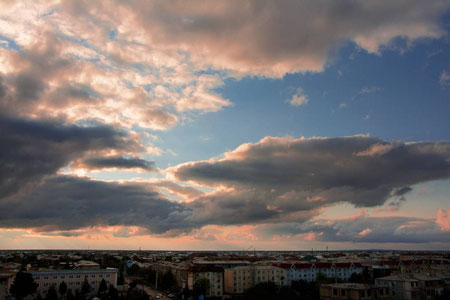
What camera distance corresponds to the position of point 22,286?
85.1m

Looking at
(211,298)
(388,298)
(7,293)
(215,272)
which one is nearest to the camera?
(388,298)

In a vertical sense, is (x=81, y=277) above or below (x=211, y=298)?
above

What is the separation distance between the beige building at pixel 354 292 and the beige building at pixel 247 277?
43.8 meters

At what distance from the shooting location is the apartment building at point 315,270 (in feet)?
435

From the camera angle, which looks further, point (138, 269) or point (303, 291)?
point (138, 269)

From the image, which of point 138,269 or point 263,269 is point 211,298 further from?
point 138,269

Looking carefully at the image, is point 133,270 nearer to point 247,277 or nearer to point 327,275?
point 247,277

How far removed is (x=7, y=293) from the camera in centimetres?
9475

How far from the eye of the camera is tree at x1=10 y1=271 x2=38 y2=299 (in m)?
84.3

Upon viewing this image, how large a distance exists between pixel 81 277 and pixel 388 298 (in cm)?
7629

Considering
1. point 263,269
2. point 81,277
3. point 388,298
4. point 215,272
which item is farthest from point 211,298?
point 388,298

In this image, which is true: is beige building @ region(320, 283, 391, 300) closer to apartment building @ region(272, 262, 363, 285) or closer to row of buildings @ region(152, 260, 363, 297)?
row of buildings @ region(152, 260, 363, 297)

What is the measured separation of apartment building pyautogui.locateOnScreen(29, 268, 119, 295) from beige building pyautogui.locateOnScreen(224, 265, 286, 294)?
36.4m

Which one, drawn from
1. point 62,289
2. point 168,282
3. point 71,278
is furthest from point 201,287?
point 62,289
